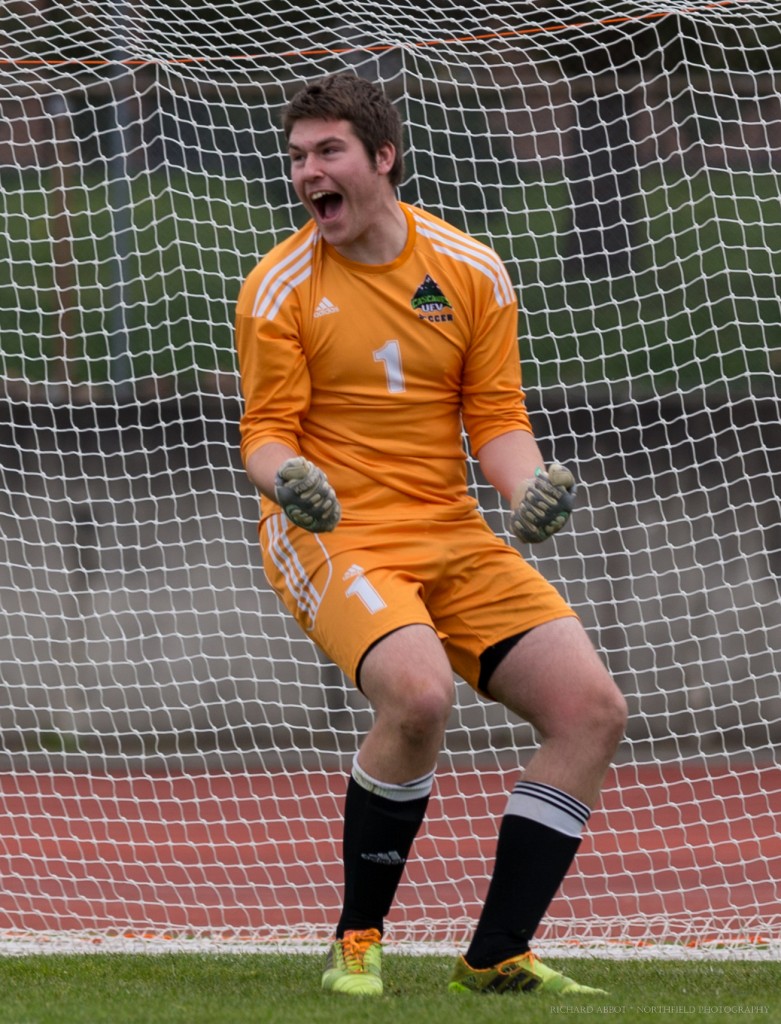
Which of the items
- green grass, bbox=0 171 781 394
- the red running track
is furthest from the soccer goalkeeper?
green grass, bbox=0 171 781 394

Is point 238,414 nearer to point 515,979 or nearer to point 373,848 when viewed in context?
point 373,848

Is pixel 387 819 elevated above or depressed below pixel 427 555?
below

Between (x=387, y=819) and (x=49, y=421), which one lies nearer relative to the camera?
(x=387, y=819)

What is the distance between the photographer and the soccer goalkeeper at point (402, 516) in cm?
304

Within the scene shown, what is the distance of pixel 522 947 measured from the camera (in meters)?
3.08

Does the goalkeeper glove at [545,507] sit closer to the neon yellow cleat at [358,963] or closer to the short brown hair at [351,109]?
the short brown hair at [351,109]

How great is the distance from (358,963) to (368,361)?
49.8 inches

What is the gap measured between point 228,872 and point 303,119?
128 inches

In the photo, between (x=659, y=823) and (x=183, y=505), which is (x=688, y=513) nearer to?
(x=659, y=823)

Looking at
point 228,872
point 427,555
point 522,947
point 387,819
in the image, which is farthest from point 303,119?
point 228,872

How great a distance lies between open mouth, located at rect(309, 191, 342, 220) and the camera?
3205mm

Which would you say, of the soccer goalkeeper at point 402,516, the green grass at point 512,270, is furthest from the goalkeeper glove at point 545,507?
the green grass at point 512,270

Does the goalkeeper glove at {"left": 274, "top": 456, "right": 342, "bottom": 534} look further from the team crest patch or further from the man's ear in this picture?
the man's ear

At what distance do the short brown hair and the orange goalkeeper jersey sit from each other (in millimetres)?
219
